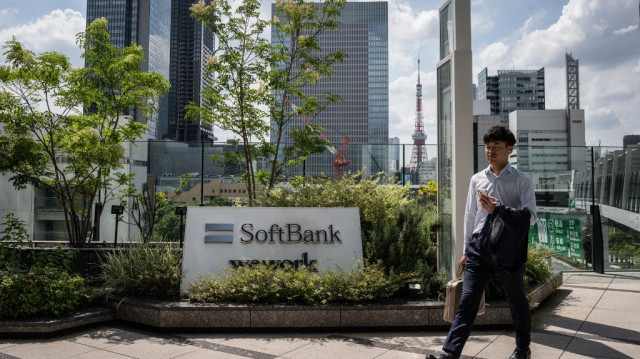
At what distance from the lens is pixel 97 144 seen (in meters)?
6.60

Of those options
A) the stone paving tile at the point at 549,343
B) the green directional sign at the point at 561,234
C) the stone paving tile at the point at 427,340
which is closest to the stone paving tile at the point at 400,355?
the stone paving tile at the point at 427,340

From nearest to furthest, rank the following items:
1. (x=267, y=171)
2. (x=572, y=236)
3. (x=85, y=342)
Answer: (x=85, y=342) → (x=267, y=171) → (x=572, y=236)

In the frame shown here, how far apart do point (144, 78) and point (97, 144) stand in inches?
50.0

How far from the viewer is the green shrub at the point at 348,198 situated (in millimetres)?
6457

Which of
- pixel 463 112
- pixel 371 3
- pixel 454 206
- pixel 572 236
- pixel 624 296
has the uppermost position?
pixel 371 3

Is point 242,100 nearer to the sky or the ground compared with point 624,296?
nearer to the sky

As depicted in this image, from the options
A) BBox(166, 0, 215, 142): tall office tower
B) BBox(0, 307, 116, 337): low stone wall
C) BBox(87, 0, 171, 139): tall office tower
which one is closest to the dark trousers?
BBox(0, 307, 116, 337): low stone wall

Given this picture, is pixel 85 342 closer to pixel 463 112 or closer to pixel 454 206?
pixel 454 206

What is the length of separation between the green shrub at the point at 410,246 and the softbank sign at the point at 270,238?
1.05 ft

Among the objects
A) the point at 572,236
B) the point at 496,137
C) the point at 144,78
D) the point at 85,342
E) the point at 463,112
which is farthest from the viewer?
the point at 572,236

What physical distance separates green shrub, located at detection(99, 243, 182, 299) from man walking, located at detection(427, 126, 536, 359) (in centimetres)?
297

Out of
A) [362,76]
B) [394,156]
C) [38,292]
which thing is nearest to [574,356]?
[38,292]

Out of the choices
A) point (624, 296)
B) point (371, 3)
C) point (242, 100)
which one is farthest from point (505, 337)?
point (371, 3)

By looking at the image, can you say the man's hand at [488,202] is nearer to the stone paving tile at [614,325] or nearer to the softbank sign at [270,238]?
the stone paving tile at [614,325]
